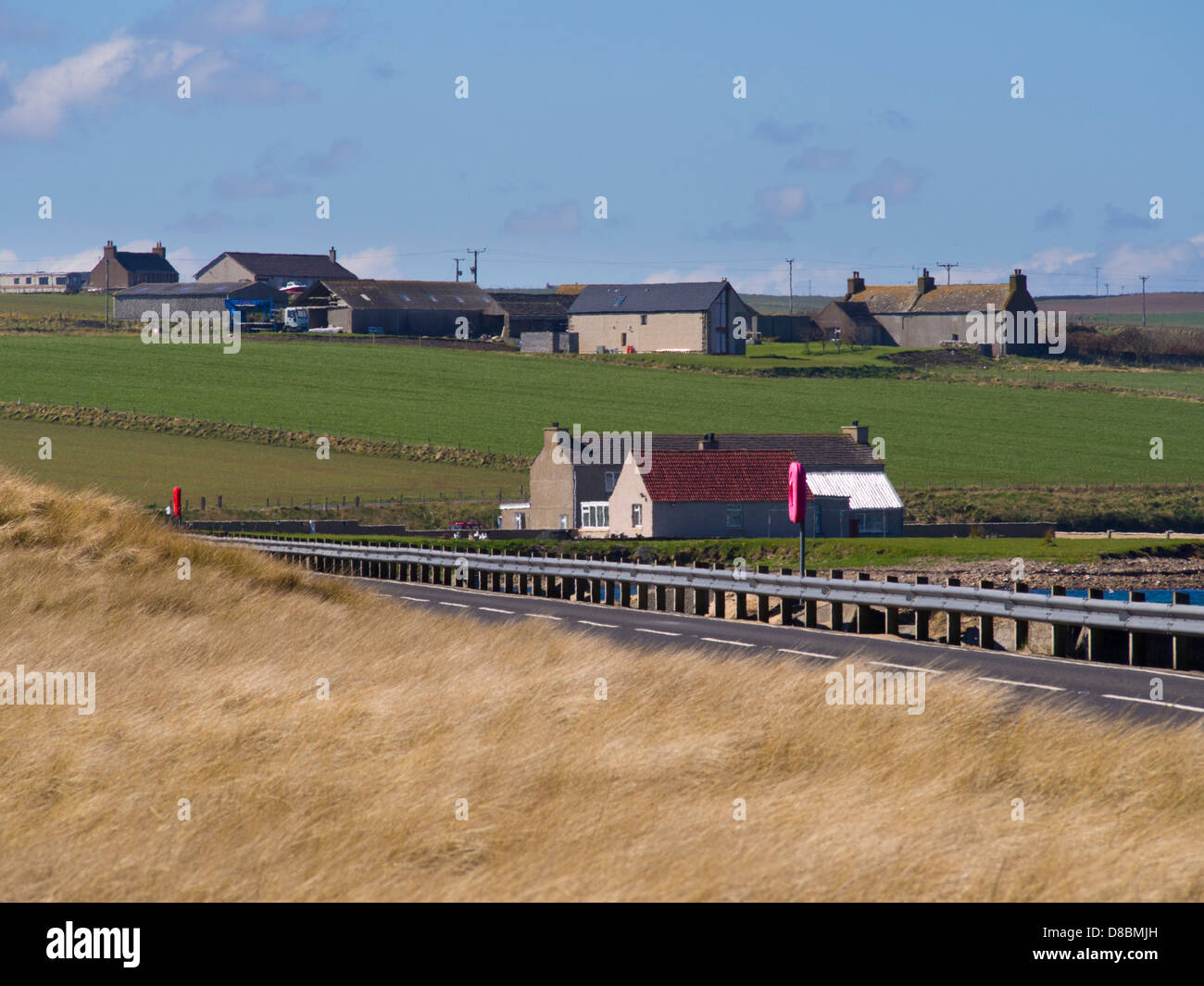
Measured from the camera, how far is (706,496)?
6362cm

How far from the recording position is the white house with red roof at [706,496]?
6319cm

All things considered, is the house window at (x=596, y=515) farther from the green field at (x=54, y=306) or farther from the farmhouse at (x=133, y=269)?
the farmhouse at (x=133, y=269)

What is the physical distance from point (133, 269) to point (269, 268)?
33426mm

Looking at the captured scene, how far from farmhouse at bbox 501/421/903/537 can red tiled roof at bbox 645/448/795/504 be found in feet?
0.70

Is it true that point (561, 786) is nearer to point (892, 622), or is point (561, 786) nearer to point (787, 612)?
point (892, 622)

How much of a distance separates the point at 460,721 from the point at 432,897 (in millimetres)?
3844

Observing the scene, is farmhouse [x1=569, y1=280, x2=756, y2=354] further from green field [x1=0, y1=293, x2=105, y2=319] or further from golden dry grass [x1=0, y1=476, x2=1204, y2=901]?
golden dry grass [x1=0, y1=476, x2=1204, y2=901]

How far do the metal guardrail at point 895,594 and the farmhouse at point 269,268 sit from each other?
129 m

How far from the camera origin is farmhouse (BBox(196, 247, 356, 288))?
159625mm

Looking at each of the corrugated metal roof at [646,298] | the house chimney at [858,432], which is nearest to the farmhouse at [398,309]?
the corrugated metal roof at [646,298]

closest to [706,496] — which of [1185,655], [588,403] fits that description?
[588,403]

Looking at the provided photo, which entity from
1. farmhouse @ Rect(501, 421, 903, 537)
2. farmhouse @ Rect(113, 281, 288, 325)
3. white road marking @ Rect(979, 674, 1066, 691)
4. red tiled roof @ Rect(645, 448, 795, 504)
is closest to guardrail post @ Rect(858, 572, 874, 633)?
white road marking @ Rect(979, 674, 1066, 691)
